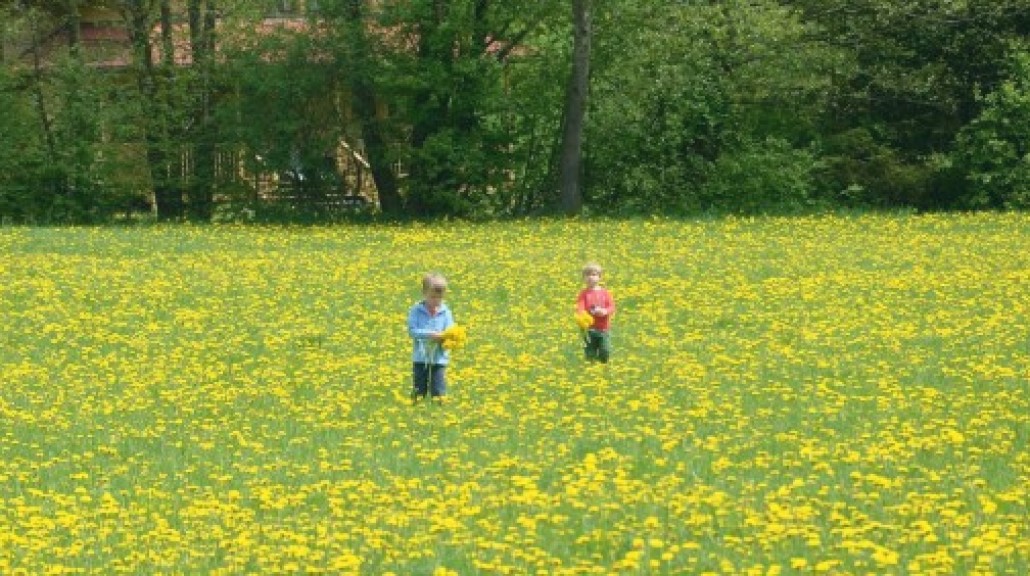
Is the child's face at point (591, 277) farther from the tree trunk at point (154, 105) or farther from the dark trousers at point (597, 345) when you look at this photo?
the tree trunk at point (154, 105)

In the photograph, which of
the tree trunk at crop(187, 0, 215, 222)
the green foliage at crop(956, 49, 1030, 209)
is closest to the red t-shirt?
the green foliage at crop(956, 49, 1030, 209)

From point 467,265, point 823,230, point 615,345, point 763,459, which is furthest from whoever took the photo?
point 823,230

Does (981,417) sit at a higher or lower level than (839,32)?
lower

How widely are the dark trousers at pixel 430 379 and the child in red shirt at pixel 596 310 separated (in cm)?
207

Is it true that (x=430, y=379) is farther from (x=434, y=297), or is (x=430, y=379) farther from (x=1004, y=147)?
(x=1004, y=147)

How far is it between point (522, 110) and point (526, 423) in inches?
1088

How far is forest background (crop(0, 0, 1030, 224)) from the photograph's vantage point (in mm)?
39750

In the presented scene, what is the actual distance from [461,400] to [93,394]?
10.6 ft

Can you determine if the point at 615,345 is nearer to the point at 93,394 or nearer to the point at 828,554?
the point at 93,394

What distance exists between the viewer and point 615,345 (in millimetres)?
18625

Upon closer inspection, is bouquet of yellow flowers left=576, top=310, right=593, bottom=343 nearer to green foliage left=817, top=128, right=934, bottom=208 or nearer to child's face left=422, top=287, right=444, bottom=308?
child's face left=422, top=287, right=444, bottom=308

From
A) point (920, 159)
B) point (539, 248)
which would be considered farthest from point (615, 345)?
point (920, 159)

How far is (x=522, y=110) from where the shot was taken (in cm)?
4100

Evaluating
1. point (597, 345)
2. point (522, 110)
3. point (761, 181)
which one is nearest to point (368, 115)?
point (522, 110)
